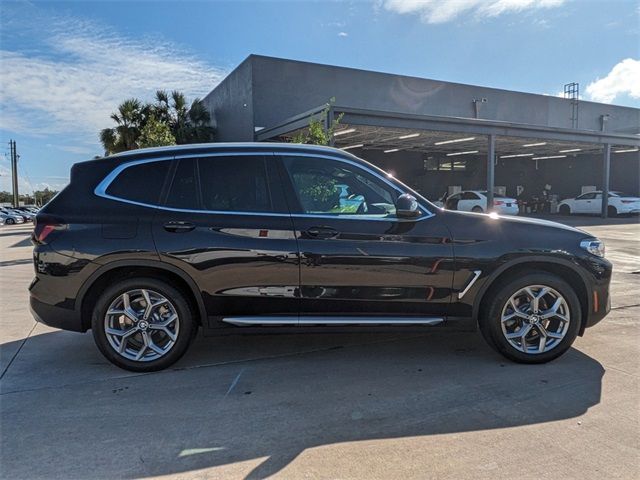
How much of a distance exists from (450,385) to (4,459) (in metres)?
3.03

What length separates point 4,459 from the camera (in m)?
2.71

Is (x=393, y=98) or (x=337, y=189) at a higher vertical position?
(x=393, y=98)

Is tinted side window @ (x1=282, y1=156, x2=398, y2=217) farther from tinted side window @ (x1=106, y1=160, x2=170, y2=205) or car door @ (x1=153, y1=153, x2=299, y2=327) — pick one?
tinted side window @ (x1=106, y1=160, x2=170, y2=205)

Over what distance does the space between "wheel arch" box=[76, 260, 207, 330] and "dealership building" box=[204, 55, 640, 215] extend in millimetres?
10562

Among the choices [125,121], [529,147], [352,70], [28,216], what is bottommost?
[28,216]

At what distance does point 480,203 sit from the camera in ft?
81.5

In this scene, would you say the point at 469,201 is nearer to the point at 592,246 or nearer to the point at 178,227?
the point at 592,246

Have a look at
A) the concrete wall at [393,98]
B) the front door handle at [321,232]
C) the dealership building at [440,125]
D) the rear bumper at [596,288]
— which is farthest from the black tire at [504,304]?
the concrete wall at [393,98]

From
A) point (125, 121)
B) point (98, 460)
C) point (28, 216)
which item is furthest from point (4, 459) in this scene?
point (28, 216)

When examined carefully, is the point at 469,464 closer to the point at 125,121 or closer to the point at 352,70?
the point at 352,70


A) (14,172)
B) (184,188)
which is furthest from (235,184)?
(14,172)

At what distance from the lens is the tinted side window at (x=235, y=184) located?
3924 millimetres

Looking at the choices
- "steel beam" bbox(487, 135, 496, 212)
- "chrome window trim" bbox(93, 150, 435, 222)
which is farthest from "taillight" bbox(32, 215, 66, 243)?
"steel beam" bbox(487, 135, 496, 212)

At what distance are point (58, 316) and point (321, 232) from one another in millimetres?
2333
